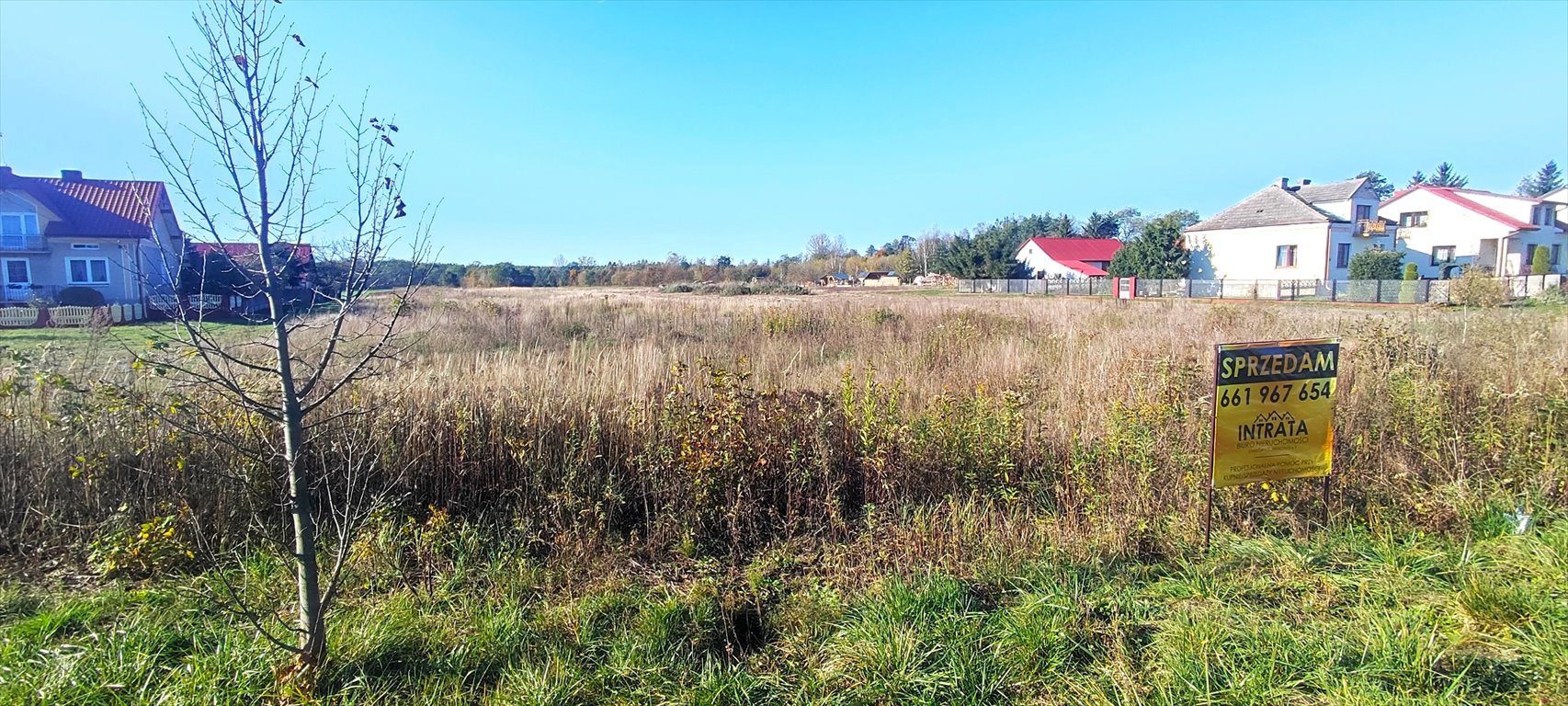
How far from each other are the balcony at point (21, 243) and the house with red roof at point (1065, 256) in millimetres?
58660

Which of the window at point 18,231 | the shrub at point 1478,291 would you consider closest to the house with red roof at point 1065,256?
the shrub at point 1478,291

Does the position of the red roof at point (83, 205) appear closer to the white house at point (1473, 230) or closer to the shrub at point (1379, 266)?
the shrub at point (1379, 266)

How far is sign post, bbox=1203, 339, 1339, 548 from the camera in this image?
3.47m

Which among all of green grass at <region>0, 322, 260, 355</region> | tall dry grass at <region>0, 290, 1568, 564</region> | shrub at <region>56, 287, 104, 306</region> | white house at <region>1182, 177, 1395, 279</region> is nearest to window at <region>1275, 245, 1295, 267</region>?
white house at <region>1182, 177, 1395, 279</region>

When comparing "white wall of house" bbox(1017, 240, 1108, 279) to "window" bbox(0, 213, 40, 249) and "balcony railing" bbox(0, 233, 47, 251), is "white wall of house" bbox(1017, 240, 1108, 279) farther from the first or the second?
"window" bbox(0, 213, 40, 249)

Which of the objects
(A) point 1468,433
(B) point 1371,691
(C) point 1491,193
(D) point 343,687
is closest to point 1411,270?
(C) point 1491,193

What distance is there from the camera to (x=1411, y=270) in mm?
29406

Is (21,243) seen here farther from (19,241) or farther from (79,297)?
(79,297)

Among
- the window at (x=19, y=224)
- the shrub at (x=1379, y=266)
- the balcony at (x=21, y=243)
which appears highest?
the window at (x=19, y=224)

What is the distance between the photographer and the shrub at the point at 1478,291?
1396 centimetres

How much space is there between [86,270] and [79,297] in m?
4.27

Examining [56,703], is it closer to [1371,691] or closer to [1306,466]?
[1371,691]

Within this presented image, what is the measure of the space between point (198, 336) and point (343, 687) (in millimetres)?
1331

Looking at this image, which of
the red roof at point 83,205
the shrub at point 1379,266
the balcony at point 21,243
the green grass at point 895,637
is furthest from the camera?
the shrub at point 1379,266
